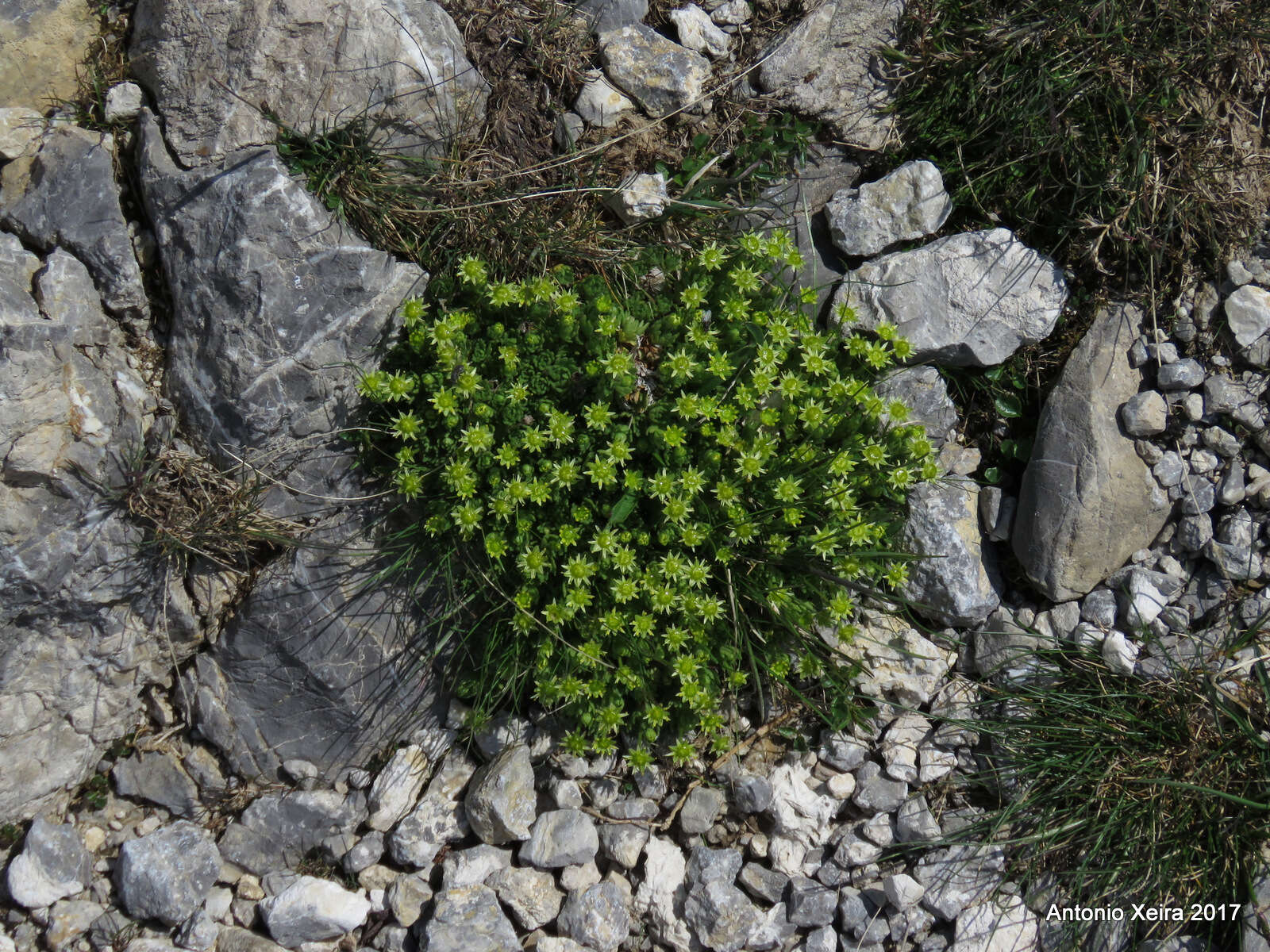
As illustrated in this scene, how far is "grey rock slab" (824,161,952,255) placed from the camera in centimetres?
506

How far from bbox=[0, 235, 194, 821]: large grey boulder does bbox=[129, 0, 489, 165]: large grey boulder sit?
0.89 metres

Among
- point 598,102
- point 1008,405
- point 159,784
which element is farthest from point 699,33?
point 159,784

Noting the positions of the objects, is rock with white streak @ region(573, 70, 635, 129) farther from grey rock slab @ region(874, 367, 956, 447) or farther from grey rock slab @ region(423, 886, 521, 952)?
grey rock slab @ region(423, 886, 521, 952)

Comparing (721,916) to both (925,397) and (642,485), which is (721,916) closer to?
(642,485)

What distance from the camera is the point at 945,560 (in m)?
4.71

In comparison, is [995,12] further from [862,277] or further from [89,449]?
[89,449]

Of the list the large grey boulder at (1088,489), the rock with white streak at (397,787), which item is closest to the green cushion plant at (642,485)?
the rock with white streak at (397,787)

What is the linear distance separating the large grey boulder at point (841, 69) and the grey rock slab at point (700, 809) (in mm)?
3514

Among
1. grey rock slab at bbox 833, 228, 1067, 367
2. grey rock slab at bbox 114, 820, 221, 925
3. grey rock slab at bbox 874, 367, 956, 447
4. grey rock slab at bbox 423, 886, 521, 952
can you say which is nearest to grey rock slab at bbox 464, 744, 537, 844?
grey rock slab at bbox 423, 886, 521, 952

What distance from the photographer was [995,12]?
16.6ft

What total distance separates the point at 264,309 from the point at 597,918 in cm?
316

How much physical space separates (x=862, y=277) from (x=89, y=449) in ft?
12.7

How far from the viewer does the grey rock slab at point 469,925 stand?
4.08 metres

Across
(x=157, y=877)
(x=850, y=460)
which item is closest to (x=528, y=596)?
(x=850, y=460)
